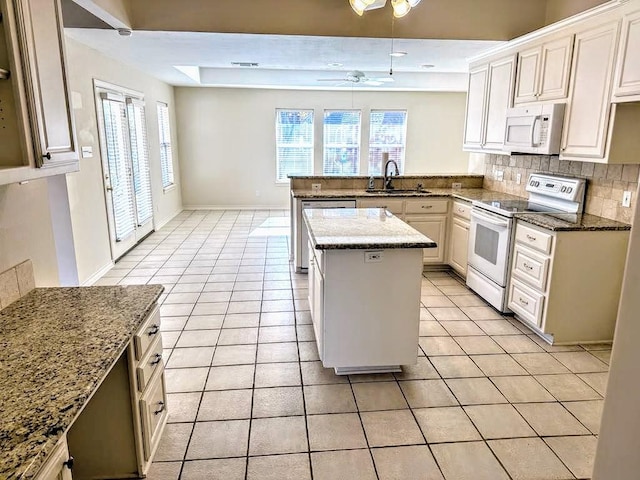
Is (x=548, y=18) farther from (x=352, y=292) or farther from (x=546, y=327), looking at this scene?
(x=352, y=292)

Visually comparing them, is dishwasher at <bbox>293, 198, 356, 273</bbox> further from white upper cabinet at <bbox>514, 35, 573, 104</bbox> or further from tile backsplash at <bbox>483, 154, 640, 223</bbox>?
white upper cabinet at <bbox>514, 35, 573, 104</bbox>

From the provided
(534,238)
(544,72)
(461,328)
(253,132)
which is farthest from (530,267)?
(253,132)

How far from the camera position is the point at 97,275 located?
4.57m

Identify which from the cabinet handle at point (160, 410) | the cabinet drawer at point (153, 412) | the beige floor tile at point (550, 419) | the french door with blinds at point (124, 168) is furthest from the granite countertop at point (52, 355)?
the french door with blinds at point (124, 168)

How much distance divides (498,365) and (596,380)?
0.57m

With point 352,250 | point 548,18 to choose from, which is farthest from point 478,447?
point 548,18

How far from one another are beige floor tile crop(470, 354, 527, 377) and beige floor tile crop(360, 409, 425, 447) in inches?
29.7

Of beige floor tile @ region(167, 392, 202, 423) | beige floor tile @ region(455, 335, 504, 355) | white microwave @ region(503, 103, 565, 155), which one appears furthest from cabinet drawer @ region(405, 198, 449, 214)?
beige floor tile @ region(167, 392, 202, 423)

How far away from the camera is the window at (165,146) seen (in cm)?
737

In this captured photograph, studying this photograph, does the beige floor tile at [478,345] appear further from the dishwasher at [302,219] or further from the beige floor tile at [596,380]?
the dishwasher at [302,219]

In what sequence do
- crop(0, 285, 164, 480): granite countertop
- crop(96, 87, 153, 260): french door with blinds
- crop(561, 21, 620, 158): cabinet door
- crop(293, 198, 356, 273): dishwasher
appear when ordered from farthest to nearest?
crop(96, 87, 153, 260): french door with blinds, crop(293, 198, 356, 273): dishwasher, crop(561, 21, 620, 158): cabinet door, crop(0, 285, 164, 480): granite countertop

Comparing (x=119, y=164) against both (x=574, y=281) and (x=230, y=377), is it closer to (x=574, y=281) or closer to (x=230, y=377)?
(x=230, y=377)

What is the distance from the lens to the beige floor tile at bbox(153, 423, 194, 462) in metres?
2.04

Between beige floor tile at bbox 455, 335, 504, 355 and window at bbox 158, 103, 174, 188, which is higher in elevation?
window at bbox 158, 103, 174, 188
